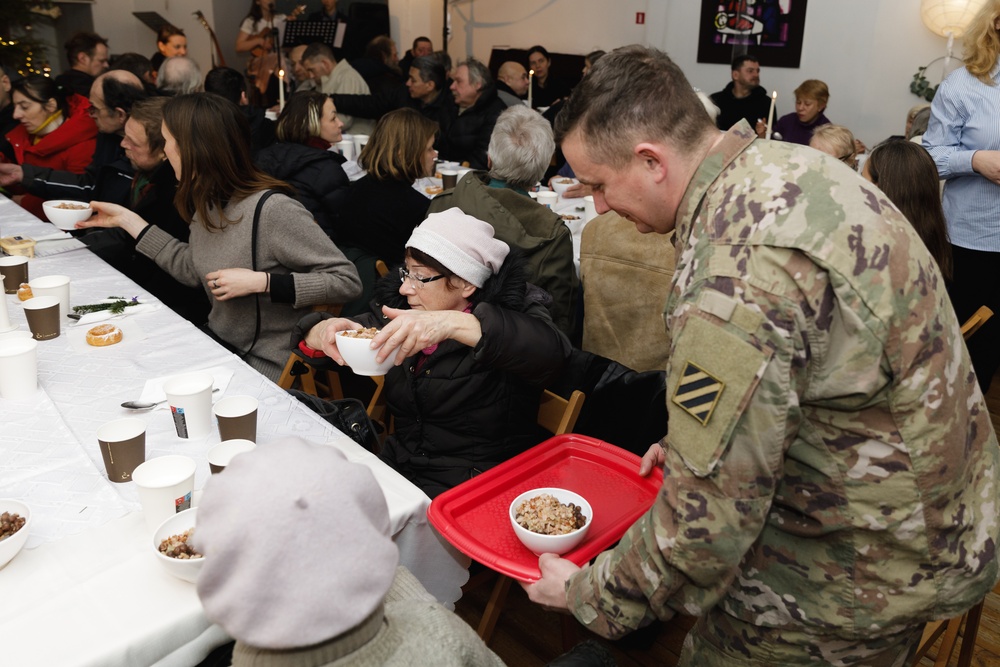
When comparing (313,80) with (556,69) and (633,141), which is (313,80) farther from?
(633,141)

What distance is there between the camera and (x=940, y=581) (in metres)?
1.17

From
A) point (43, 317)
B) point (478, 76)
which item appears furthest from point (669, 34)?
point (43, 317)

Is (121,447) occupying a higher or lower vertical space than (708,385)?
lower

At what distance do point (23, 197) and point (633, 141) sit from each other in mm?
4534

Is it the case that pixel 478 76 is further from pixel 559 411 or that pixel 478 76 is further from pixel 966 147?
pixel 559 411

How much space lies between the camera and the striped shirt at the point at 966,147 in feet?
9.87

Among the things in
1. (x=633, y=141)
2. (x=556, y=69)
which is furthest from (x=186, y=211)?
(x=556, y=69)

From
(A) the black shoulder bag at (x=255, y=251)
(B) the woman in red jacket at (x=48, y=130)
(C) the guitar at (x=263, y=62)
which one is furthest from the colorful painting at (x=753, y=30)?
(A) the black shoulder bag at (x=255, y=251)

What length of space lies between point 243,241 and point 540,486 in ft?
5.00

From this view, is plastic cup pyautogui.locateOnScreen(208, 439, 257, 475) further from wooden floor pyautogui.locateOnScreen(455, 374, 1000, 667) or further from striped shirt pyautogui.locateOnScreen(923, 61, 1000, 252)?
striped shirt pyautogui.locateOnScreen(923, 61, 1000, 252)

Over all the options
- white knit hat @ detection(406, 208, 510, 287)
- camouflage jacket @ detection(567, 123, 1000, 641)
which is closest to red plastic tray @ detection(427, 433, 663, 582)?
camouflage jacket @ detection(567, 123, 1000, 641)

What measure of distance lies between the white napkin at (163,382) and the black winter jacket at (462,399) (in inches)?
9.1

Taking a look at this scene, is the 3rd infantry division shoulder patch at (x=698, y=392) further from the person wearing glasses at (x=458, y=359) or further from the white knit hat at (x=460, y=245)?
the white knit hat at (x=460, y=245)

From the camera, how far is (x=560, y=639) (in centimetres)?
237
